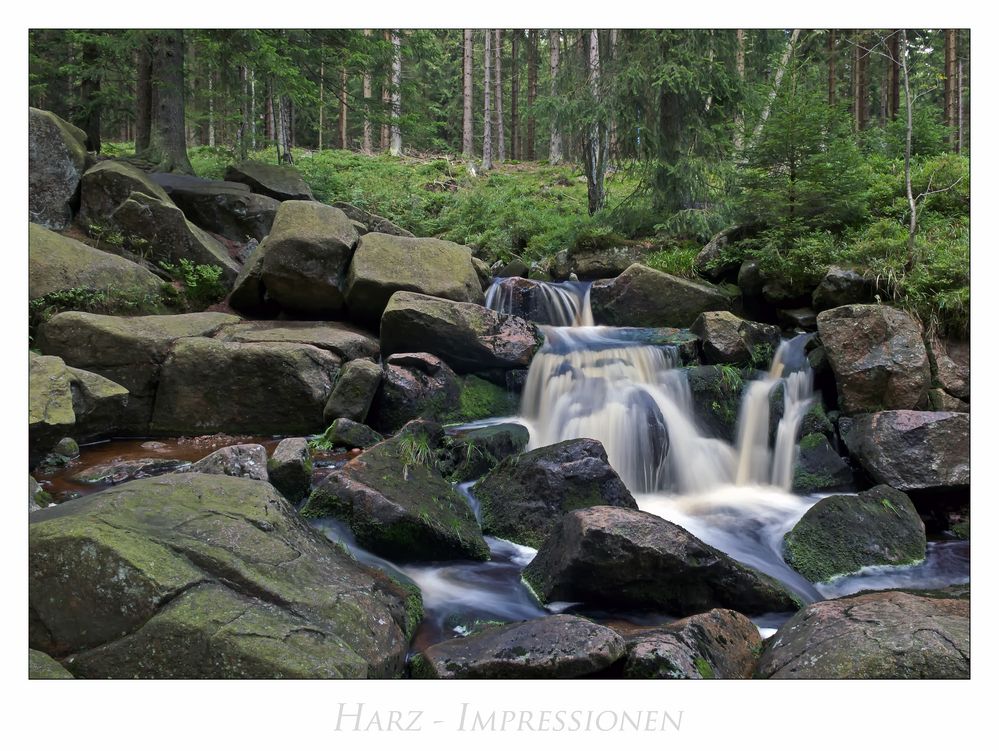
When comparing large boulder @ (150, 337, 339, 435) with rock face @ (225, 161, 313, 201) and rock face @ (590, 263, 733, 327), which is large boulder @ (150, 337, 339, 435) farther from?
rock face @ (225, 161, 313, 201)

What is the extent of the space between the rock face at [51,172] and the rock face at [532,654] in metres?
10.3

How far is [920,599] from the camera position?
411cm

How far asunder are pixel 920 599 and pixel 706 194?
9939 mm

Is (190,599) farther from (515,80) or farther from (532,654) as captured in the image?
(515,80)

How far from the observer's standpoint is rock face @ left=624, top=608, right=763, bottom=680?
3.53 metres

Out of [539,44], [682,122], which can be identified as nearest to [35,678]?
[682,122]

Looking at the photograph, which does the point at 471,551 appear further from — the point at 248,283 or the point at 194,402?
the point at 248,283

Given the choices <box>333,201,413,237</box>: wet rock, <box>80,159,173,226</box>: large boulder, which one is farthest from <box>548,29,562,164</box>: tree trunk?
<box>80,159,173,226</box>: large boulder

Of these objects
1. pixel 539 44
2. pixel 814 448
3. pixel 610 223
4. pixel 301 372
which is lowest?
pixel 814 448

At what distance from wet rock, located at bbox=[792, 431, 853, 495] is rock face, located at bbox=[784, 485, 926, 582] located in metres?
1.07

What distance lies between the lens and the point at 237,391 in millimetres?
7973

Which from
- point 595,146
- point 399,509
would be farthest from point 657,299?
point 399,509

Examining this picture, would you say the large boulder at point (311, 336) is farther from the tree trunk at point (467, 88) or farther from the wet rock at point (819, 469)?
the tree trunk at point (467, 88)

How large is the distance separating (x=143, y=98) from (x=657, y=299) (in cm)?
1302
